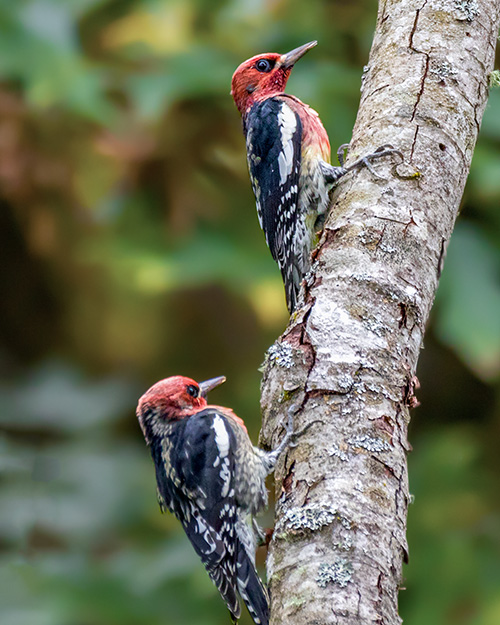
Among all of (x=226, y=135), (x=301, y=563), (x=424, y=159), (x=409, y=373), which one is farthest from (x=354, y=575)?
(x=226, y=135)

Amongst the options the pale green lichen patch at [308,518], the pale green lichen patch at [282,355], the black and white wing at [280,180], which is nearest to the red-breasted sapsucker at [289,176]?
the black and white wing at [280,180]

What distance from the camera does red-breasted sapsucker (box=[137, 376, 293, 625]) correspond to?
9.96 ft

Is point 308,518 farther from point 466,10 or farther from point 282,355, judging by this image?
point 466,10

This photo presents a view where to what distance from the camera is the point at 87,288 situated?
597 centimetres

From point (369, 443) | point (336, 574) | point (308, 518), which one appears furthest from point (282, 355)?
point (336, 574)

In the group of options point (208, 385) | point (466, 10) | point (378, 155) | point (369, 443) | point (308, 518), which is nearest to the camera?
point (308, 518)

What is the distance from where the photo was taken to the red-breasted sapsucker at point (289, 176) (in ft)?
10.6

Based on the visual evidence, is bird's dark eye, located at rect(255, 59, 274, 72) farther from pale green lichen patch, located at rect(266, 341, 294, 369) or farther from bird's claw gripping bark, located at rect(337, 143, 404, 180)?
pale green lichen patch, located at rect(266, 341, 294, 369)

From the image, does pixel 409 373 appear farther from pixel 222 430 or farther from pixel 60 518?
pixel 60 518

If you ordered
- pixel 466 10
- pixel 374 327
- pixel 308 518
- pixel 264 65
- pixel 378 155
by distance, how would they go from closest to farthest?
pixel 308 518, pixel 374 327, pixel 378 155, pixel 466 10, pixel 264 65

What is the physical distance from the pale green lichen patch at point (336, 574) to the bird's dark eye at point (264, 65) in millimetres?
2687

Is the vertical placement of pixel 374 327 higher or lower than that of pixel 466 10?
lower

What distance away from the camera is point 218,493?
10.2 ft

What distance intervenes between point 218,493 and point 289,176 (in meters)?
1.34
